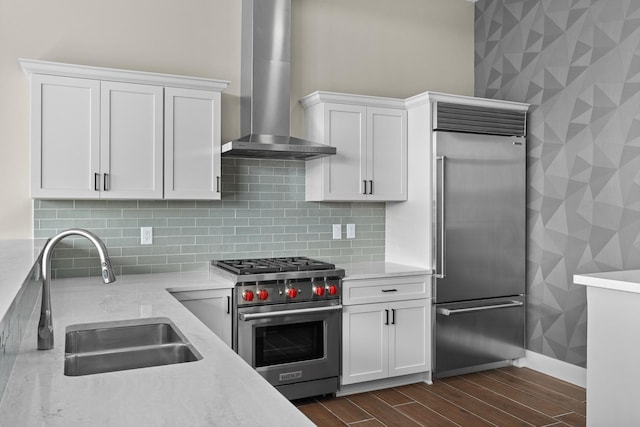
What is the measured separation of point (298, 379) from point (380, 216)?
5.50 ft

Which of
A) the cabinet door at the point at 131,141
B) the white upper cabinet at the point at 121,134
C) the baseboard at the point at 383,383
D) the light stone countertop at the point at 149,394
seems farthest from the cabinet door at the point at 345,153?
the light stone countertop at the point at 149,394

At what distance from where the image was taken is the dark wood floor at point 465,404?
338 centimetres

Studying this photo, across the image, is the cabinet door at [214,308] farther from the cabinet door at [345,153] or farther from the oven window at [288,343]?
the cabinet door at [345,153]

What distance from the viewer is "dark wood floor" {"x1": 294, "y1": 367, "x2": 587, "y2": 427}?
338 centimetres

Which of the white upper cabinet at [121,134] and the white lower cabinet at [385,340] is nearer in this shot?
the white upper cabinet at [121,134]

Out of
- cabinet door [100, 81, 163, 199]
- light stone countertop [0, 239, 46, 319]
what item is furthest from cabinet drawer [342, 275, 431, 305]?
light stone countertop [0, 239, 46, 319]

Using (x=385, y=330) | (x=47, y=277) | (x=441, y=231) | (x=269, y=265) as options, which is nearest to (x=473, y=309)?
(x=441, y=231)

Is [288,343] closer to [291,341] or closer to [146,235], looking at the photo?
[291,341]

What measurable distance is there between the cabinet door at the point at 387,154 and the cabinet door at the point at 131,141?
1646mm

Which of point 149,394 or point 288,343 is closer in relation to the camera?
point 149,394

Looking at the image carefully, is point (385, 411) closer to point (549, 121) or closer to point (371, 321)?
point (371, 321)

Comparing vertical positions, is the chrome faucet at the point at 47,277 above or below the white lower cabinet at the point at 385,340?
above

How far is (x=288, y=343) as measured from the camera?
143 inches

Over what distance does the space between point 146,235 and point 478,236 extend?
258 cm
